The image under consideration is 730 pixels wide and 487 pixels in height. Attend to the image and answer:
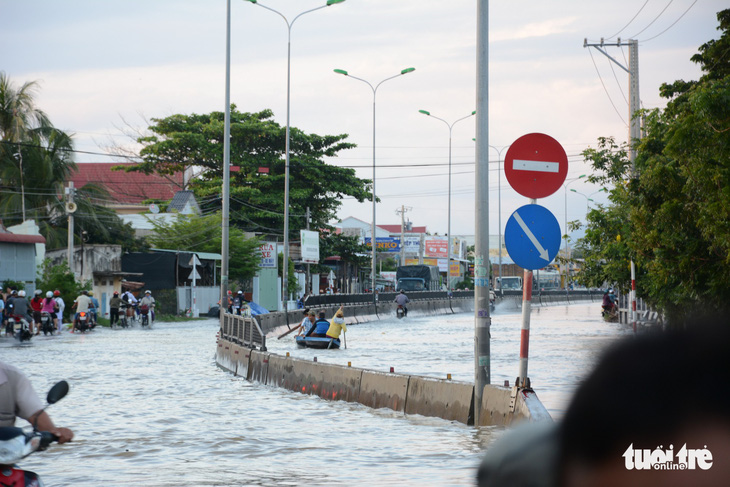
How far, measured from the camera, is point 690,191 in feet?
61.6

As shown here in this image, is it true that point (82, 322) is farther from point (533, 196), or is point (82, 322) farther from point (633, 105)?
point (533, 196)

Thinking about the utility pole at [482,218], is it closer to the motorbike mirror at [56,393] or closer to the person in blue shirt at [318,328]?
the motorbike mirror at [56,393]

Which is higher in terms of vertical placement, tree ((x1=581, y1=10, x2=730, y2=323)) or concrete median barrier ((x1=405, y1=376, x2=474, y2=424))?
tree ((x1=581, y1=10, x2=730, y2=323))

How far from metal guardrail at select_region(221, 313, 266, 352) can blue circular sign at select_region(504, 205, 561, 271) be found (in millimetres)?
10261

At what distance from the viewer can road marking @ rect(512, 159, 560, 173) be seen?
357 inches

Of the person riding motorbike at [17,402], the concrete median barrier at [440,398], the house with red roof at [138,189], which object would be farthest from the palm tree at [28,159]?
the person riding motorbike at [17,402]

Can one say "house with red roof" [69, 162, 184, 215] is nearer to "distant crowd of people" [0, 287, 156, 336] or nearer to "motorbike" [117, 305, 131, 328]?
"motorbike" [117, 305, 131, 328]

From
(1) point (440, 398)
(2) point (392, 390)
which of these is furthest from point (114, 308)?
(1) point (440, 398)

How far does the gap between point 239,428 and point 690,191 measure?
10959 mm

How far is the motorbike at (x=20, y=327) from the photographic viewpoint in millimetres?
28641

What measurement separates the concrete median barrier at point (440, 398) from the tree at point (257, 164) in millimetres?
46808

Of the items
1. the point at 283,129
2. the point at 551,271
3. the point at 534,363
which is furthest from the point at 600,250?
the point at 551,271

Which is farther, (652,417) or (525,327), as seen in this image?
(525,327)

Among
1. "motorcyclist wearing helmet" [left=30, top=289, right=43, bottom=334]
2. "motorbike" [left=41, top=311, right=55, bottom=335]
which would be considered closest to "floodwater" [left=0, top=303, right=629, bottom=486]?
"motorbike" [left=41, top=311, right=55, bottom=335]
